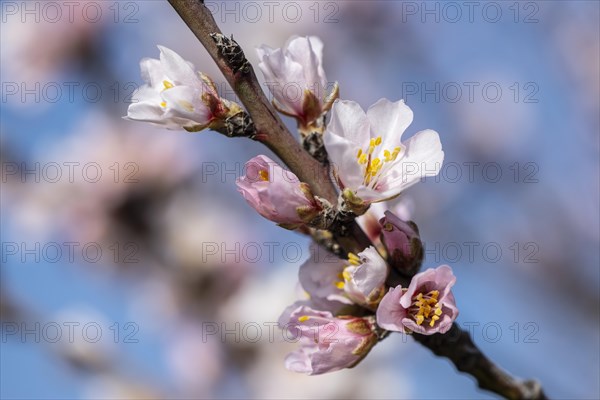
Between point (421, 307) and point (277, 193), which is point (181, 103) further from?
point (421, 307)

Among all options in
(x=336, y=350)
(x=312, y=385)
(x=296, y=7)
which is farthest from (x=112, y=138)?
(x=336, y=350)

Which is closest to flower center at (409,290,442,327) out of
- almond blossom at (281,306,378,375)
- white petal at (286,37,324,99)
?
almond blossom at (281,306,378,375)

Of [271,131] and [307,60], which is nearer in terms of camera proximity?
[271,131]

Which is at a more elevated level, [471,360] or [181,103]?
[181,103]

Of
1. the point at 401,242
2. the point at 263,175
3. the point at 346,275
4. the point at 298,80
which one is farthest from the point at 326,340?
the point at 298,80

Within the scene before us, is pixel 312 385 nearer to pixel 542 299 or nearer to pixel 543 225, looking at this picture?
pixel 542 299

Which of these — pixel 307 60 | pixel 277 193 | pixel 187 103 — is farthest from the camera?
pixel 307 60
